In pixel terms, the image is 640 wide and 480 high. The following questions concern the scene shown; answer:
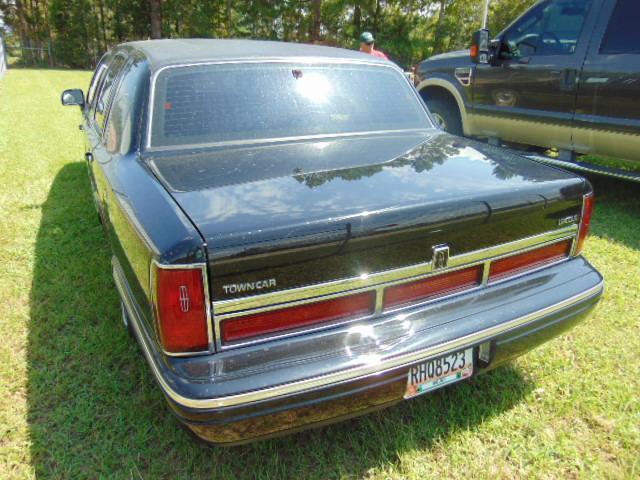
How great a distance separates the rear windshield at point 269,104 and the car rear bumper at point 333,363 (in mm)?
941

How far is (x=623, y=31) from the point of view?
4461 millimetres

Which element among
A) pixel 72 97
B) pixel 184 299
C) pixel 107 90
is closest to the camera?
pixel 184 299

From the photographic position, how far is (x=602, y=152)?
15.5 ft

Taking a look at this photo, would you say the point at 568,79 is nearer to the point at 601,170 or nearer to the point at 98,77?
the point at 601,170

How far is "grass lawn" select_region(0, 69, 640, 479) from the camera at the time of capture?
6.54ft

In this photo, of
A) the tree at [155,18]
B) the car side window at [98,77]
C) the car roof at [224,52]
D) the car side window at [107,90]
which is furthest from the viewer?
the tree at [155,18]

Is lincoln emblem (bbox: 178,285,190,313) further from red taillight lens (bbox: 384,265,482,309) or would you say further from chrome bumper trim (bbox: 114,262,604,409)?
red taillight lens (bbox: 384,265,482,309)

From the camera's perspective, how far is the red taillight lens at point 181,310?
1.49m

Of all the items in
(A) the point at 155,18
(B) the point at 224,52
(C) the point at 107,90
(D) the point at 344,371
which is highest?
(A) the point at 155,18

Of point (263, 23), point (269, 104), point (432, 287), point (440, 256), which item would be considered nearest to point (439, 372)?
point (432, 287)

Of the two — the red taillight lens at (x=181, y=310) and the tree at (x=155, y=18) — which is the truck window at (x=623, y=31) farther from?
the tree at (x=155, y=18)

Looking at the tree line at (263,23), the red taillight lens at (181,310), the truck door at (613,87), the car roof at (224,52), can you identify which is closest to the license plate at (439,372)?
the red taillight lens at (181,310)

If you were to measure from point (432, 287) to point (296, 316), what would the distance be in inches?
22.4

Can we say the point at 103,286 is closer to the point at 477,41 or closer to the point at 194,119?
the point at 194,119
